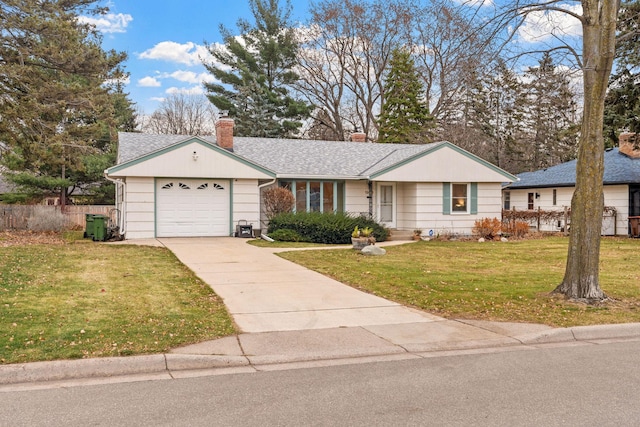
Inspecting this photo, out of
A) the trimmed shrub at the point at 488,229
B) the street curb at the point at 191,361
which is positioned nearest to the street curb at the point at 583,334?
the street curb at the point at 191,361

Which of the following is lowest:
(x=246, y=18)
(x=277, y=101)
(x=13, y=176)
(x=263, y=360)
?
(x=263, y=360)

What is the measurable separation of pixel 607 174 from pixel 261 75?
2525cm

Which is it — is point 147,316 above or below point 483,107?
below

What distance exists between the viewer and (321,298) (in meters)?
9.46

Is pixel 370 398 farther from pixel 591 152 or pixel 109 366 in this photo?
pixel 591 152

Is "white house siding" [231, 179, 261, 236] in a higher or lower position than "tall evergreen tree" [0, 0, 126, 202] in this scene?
lower

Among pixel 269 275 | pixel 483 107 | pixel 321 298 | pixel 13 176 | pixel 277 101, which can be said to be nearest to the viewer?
pixel 321 298

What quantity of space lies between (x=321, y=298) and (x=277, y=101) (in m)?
32.9

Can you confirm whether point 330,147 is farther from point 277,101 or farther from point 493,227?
point 277,101

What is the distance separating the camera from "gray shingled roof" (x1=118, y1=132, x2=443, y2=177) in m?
22.8

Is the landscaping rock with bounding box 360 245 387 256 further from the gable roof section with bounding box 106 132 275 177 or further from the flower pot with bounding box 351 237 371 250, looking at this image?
the gable roof section with bounding box 106 132 275 177

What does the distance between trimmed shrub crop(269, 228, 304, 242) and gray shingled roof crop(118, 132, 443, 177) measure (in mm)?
3168

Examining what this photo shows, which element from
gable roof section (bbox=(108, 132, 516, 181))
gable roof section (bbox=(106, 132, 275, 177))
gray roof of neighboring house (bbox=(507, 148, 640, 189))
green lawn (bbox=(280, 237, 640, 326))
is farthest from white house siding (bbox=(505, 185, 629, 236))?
gable roof section (bbox=(106, 132, 275, 177))

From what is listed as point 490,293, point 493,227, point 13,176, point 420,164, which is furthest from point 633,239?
point 13,176
